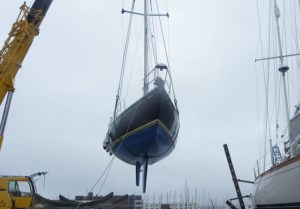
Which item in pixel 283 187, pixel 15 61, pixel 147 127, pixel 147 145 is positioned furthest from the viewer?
pixel 147 145

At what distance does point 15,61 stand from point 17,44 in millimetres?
460

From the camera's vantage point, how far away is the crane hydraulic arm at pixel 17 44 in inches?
322

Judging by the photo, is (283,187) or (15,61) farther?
(15,61)

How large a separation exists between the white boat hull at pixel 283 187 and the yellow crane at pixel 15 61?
589 cm

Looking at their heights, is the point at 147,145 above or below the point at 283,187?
above

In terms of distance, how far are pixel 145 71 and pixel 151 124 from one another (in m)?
2.33

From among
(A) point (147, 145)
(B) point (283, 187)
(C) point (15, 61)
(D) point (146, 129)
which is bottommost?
(B) point (283, 187)

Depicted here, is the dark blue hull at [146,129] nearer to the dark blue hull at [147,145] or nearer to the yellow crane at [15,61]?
the dark blue hull at [147,145]

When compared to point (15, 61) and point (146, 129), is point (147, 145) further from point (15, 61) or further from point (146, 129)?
point (15, 61)

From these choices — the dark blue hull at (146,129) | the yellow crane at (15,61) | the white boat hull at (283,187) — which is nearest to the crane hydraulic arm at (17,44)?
the yellow crane at (15,61)

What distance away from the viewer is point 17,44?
28.0 feet

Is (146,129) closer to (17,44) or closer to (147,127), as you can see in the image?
(147,127)

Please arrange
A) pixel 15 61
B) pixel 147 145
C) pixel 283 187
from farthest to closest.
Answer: pixel 147 145, pixel 15 61, pixel 283 187

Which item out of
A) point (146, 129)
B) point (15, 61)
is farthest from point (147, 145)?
point (15, 61)
